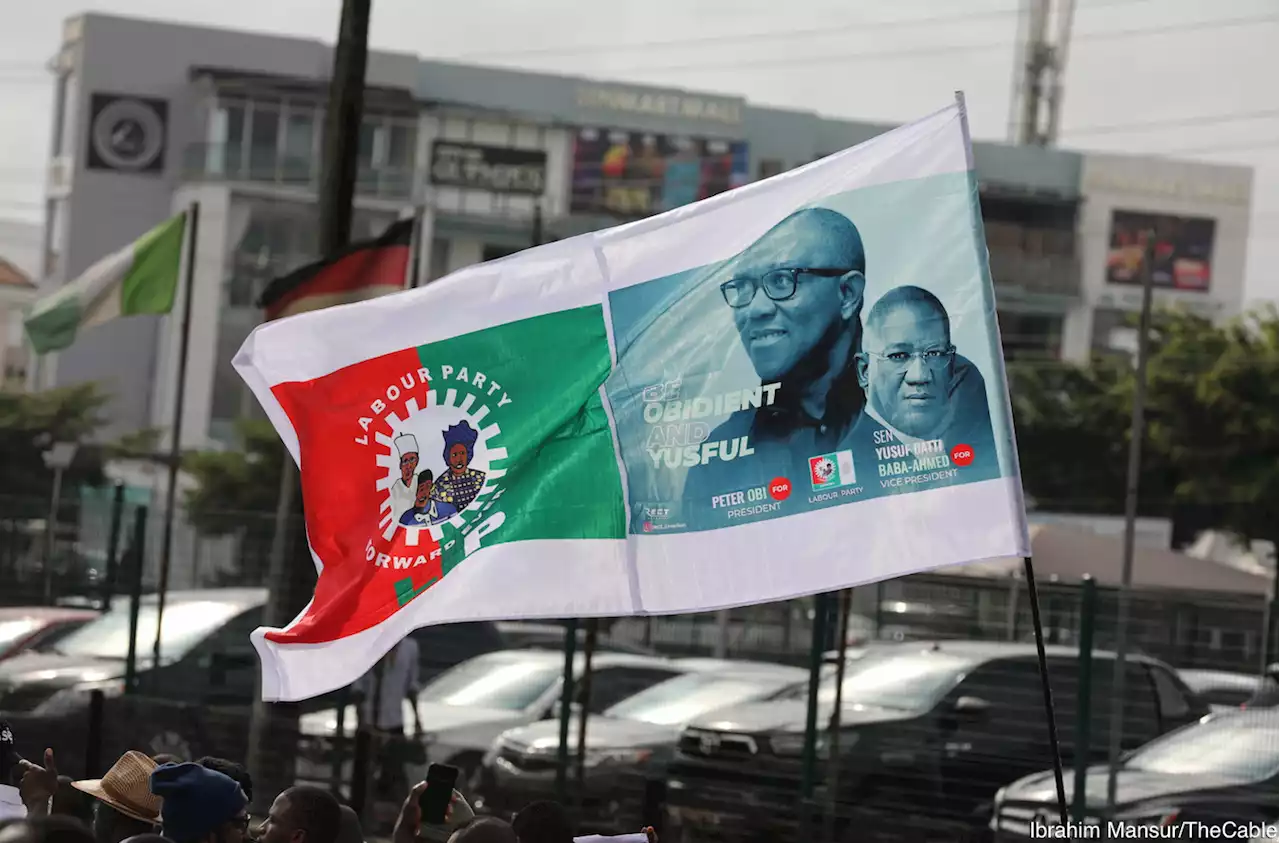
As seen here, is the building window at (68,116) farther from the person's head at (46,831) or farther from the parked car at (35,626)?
the person's head at (46,831)

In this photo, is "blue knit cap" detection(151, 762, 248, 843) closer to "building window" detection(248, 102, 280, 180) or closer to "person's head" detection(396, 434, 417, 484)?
"person's head" detection(396, 434, 417, 484)

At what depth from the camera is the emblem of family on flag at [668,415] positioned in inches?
227

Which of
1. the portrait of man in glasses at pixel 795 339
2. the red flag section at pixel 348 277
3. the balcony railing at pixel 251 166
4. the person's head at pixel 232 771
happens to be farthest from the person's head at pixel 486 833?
the balcony railing at pixel 251 166

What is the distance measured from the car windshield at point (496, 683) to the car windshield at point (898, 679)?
3199mm

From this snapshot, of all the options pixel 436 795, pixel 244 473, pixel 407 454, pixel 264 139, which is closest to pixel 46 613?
pixel 407 454

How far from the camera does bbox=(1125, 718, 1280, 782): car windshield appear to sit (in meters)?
11.2

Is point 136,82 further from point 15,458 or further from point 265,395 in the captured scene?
point 265,395

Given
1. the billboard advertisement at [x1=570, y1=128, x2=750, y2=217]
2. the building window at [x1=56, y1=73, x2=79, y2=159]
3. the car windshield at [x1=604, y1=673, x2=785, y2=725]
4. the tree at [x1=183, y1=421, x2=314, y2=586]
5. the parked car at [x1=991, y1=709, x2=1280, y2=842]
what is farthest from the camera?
the billboard advertisement at [x1=570, y1=128, x2=750, y2=217]

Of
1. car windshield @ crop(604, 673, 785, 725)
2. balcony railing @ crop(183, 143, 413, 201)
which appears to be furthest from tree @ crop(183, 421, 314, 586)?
car windshield @ crop(604, 673, 785, 725)

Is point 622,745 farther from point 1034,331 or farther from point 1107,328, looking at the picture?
point 1107,328

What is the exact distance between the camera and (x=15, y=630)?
1644 centimetres

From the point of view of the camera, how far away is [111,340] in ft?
212

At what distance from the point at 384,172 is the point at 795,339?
60726 millimetres

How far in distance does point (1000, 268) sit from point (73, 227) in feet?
114
